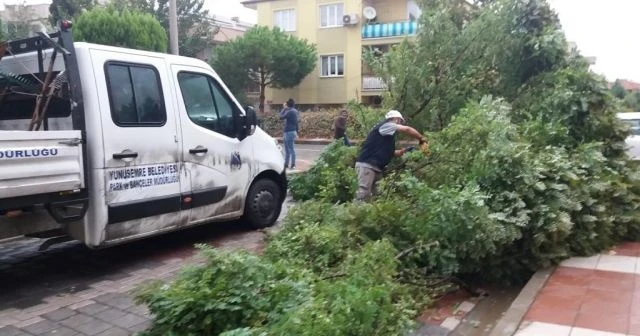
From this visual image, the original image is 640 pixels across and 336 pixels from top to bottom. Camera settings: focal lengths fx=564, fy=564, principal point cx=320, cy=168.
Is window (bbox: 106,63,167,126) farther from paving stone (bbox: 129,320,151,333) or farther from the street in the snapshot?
paving stone (bbox: 129,320,151,333)

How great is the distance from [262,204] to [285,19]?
101 feet

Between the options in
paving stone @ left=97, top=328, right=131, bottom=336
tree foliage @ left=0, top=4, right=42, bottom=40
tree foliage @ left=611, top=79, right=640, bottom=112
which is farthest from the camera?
tree foliage @ left=0, top=4, right=42, bottom=40

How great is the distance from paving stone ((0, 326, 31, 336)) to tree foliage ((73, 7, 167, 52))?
2038 centimetres

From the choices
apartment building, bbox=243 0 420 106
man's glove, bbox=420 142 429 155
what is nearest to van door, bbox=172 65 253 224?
man's glove, bbox=420 142 429 155

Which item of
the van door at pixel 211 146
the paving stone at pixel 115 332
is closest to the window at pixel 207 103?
the van door at pixel 211 146

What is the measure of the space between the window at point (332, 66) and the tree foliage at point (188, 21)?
764 centimetres

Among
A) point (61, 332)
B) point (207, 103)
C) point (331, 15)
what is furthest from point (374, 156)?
point (331, 15)

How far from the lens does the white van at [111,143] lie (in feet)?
15.9

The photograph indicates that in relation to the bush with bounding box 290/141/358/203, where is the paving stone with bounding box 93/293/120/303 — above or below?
below

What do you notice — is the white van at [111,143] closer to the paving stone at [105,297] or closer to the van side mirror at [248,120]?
the van side mirror at [248,120]

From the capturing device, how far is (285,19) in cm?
3656

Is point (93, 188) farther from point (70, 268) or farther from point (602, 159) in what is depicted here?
point (602, 159)

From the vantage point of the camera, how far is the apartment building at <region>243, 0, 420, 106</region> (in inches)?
1312

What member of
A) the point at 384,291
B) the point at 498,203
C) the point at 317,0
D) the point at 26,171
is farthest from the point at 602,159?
the point at 317,0
